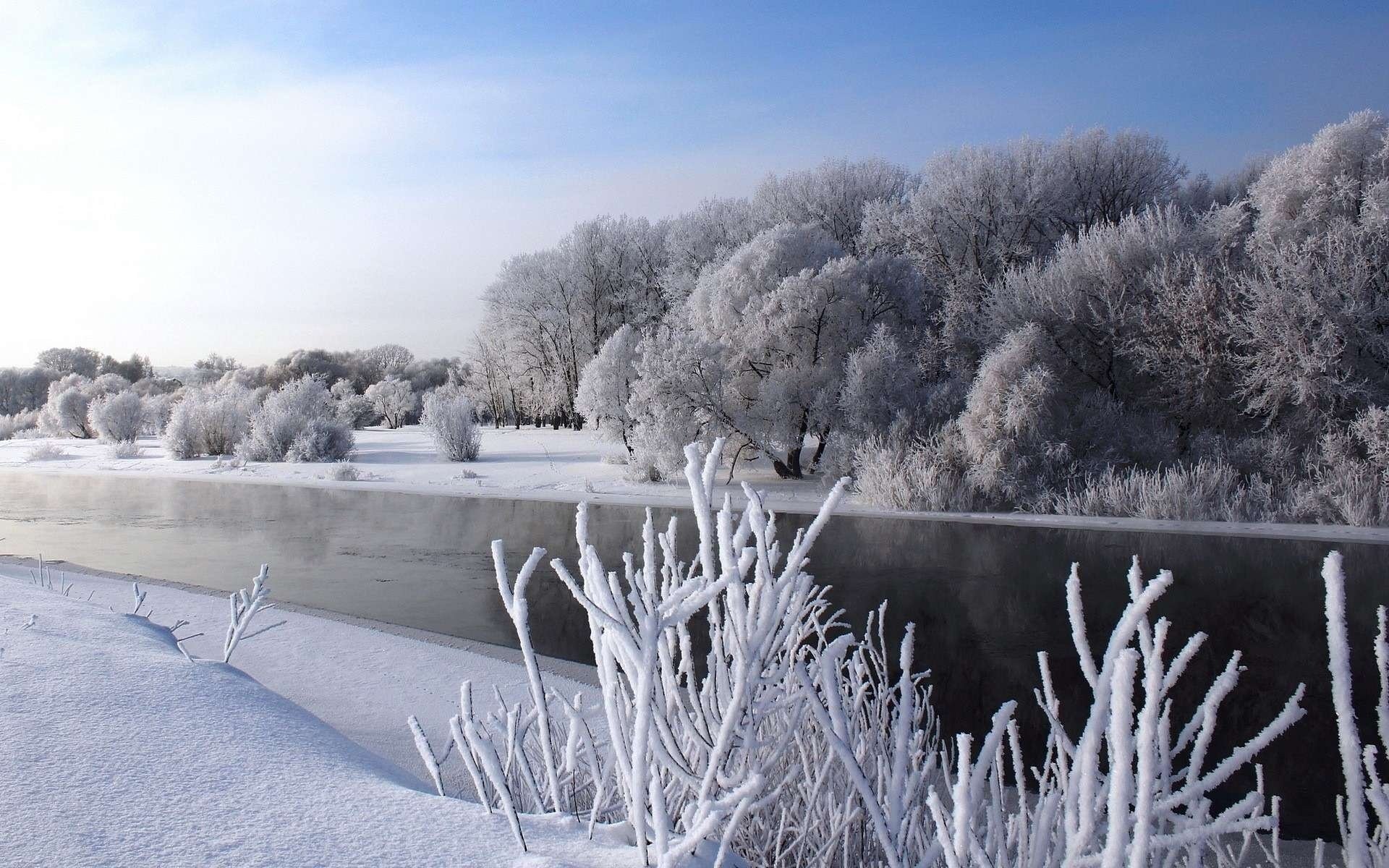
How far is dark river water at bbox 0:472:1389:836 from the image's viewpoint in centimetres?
477

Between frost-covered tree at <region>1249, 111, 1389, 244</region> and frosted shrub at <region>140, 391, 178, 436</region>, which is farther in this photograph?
frosted shrub at <region>140, 391, 178, 436</region>

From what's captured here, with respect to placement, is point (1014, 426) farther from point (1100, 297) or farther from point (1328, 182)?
point (1328, 182)

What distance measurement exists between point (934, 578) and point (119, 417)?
90.1 ft

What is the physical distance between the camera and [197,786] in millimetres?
2100

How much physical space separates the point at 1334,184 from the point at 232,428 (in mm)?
22615

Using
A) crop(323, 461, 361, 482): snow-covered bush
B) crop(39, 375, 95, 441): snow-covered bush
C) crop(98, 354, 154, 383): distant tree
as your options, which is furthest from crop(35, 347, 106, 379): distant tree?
crop(323, 461, 361, 482): snow-covered bush

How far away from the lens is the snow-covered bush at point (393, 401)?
4403 cm

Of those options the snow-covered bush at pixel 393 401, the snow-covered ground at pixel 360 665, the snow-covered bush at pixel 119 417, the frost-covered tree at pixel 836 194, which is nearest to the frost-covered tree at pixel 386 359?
the snow-covered bush at pixel 393 401

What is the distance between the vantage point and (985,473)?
39.9ft

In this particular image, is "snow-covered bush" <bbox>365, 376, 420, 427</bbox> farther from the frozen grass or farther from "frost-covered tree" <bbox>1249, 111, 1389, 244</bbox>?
"frost-covered tree" <bbox>1249, 111, 1389, 244</bbox>

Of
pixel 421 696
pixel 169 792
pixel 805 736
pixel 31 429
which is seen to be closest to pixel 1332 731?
pixel 805 736

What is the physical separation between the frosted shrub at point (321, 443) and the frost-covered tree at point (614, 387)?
21.9 feet

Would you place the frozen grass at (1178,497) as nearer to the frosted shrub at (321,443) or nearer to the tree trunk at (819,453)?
the tree trunk at (819,453)

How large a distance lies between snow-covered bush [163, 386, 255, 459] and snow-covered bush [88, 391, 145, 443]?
228 inches
